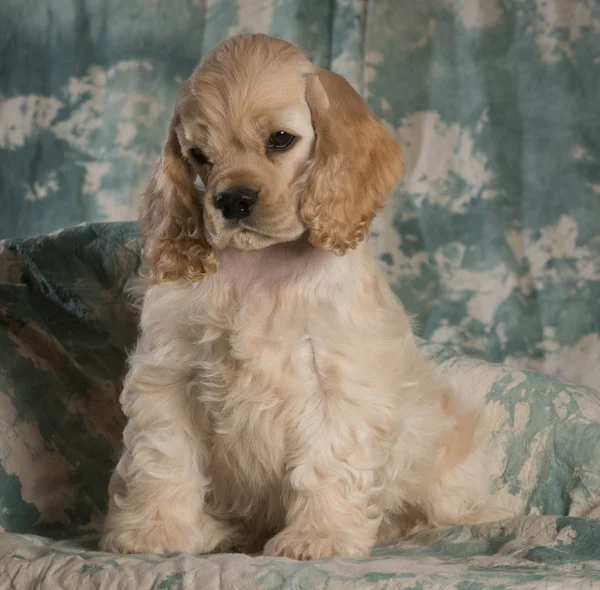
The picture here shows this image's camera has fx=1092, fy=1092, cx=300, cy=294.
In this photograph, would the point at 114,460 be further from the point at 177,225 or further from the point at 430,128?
the point at 430,128

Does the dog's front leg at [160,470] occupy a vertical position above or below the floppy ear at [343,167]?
below

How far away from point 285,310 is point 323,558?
618mm

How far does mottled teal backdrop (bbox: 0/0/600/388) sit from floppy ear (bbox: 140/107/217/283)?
205 centimetres

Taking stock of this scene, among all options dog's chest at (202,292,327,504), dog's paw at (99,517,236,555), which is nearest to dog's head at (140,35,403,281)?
dog's chest at (202,292,327,504)

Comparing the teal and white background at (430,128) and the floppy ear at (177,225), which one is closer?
the floppy ear at (177,225)

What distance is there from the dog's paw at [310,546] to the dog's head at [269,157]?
70 centimetres

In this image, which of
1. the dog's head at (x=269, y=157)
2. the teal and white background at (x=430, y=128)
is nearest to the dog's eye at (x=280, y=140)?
the dog's head at (x=269, y=157)

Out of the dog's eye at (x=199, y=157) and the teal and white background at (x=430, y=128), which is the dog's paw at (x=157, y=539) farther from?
the teal and white background at (x=430, y=128)

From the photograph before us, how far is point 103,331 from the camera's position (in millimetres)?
3801

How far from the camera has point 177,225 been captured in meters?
2.82

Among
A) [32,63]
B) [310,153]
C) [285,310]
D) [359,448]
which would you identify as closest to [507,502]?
[359,448]

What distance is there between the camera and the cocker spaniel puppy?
8.61ft

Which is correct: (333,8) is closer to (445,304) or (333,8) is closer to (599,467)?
(445,304)

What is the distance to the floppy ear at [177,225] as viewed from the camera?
276 centimetres
